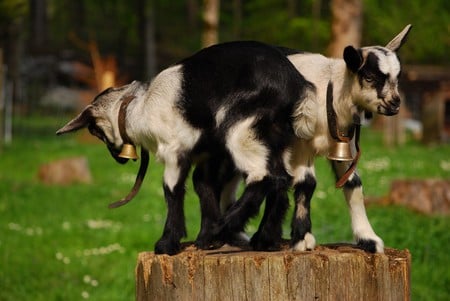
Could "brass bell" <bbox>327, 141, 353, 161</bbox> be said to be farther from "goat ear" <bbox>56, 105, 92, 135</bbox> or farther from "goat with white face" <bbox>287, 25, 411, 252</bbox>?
"goat ear" <bbox>56, 105, 92, 135</bbox>

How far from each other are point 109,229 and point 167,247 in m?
6.37

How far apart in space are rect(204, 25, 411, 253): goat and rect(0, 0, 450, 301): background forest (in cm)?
250

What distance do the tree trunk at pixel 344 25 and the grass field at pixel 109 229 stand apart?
2.18m

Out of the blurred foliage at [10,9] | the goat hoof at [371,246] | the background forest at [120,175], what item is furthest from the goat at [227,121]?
the blurred foliage at [10,9]

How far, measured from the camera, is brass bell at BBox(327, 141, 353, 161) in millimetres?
4863

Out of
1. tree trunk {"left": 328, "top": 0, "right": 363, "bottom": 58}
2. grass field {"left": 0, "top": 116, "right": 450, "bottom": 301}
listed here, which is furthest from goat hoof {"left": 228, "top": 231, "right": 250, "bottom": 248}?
tree trunk {"left": 328, "top": 0, "right": 363, "bottom": 58}

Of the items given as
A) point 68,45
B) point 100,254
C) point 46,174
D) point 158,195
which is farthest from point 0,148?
point 68,45

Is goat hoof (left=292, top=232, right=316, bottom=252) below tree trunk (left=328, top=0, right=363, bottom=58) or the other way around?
below

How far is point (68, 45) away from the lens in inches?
1711

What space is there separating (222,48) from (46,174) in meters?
11.3

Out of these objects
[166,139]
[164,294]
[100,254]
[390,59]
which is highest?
[390,59]

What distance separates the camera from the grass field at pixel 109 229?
29.0 ft

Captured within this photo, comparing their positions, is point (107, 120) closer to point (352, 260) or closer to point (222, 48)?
point (222, 48)

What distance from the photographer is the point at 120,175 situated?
16.5 metres
